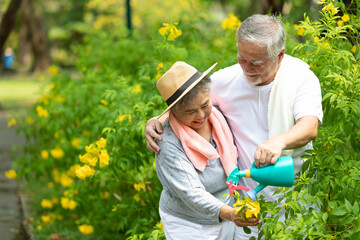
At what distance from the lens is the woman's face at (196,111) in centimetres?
250

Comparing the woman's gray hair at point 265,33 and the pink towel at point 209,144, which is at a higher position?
the woman's gray hair at point 265,33

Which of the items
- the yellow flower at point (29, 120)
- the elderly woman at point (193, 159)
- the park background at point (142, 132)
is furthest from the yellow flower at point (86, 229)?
the elderly woman at point (193, 159)

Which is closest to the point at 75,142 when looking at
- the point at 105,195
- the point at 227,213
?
the point at 105,195

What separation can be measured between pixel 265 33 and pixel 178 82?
0.45 meters

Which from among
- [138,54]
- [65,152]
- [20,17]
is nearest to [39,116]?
[65,152]

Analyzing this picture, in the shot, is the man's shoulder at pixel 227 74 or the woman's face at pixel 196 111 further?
the man's shoulder at pixel 227 74

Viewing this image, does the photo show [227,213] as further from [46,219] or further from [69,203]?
[46,219]

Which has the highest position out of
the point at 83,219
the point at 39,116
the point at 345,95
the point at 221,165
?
the point at 345,95

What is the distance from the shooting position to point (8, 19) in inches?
416

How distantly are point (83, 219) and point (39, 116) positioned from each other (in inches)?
57.7

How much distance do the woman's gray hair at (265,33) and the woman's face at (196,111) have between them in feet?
1.03

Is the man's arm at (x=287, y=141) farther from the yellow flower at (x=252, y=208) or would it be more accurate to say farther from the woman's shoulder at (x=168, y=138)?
the woman's shoulder at (x=168, y=138)

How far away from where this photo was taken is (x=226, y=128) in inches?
107

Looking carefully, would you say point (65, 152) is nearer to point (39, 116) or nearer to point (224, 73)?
point (39, 116)
